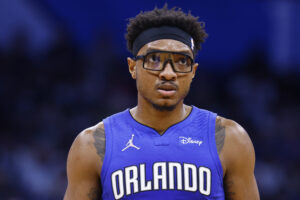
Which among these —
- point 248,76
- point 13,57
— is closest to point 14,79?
point 13,57

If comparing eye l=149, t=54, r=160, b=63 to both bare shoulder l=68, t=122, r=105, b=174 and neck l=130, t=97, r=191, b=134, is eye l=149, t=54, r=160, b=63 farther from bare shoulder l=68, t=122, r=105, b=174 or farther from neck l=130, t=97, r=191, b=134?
bare shoulder l=68, t=122, r=105, b=174

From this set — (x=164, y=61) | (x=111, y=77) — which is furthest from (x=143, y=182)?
(x=111, y=77)

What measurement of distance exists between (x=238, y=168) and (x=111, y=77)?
6185 mm

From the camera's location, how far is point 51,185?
7.79 metres

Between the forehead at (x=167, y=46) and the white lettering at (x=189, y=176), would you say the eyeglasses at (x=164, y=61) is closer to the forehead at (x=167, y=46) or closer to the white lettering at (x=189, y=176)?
the forehead at (x=167, y=46)

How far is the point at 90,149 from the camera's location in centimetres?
341

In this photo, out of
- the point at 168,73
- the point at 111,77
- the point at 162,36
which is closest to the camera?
the point at 168,73

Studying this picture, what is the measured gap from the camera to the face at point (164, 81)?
330 centimetres

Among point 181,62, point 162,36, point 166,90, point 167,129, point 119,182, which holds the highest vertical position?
point 162,36

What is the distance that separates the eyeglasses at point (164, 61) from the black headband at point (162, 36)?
104 mm

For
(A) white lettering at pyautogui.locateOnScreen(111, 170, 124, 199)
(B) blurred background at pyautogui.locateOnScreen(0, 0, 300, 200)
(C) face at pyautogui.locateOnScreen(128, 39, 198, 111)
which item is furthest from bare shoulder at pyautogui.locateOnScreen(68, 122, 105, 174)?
(B) blurred background at pyautogui.locateOnScreen(0, 0, 300, 200)

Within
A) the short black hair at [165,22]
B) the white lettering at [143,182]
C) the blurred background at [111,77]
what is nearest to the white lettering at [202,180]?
the white lettering at [143,182]

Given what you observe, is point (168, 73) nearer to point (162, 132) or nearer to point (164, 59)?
point (164, 59)

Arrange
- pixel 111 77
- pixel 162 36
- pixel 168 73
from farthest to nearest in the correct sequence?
pixel 111 77, pixel 162 36, pixel 168 73
